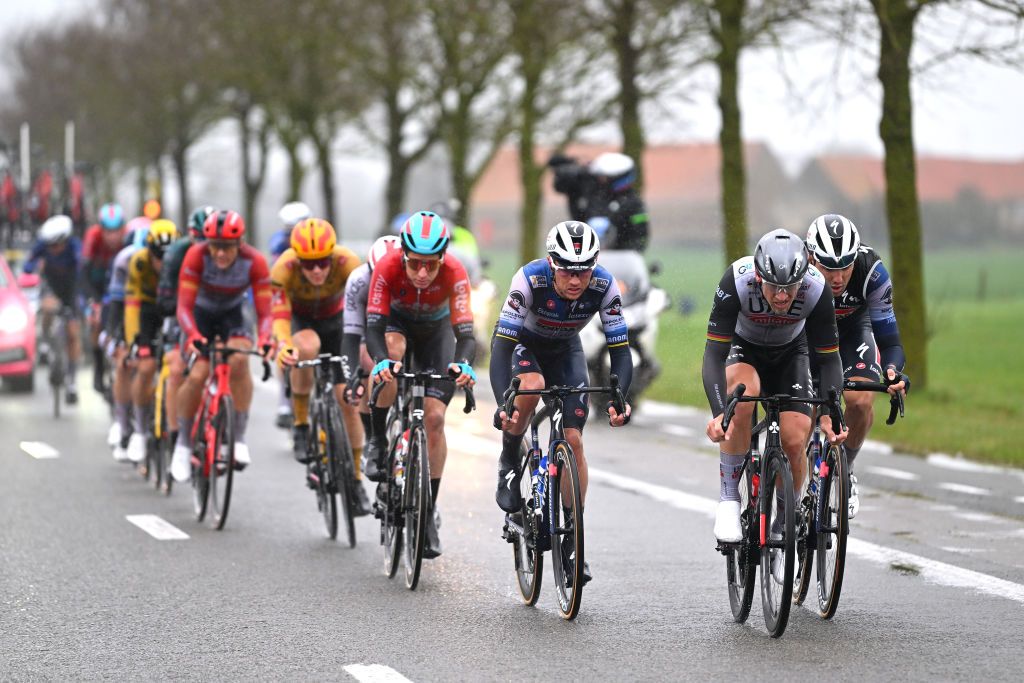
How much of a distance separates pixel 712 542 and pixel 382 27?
31.2 metres

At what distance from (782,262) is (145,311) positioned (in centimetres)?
705

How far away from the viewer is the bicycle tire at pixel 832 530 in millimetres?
7441

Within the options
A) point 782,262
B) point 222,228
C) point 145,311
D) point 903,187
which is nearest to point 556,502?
point 782,262

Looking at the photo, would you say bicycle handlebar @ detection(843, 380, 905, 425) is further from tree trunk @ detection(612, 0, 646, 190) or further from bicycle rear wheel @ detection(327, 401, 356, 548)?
tree trunk @ detection(612, 0, 646, 190)

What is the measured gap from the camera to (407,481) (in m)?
8.97

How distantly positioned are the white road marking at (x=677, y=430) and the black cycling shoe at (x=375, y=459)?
688 cm

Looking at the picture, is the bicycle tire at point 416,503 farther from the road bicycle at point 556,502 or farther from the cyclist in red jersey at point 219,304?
the cyclist in red jersey at point 219,304

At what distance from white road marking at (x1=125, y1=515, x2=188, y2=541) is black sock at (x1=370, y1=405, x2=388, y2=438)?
1574 millimetres

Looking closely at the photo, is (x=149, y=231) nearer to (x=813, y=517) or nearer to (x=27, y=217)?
(x=813, y=517)

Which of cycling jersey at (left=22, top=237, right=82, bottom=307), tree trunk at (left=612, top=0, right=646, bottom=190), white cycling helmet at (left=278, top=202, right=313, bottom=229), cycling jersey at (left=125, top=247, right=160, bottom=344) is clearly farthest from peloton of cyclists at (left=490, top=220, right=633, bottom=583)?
tree trunk at (left=612, top=0, right=646, bottom=190)

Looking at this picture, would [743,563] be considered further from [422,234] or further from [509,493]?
[422,234]

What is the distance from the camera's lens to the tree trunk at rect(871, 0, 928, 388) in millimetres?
17969

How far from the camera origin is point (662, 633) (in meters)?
7.59

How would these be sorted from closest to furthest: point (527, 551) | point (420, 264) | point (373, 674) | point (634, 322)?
point (373, 674) → point (527, 551) → point (420, 264) → point (634, 322)
